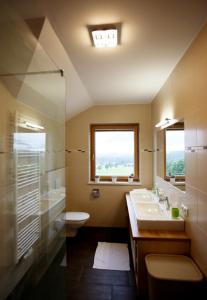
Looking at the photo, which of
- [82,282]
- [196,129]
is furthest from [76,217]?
[196,129]

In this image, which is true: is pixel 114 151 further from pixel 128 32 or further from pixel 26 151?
pixel 128 32

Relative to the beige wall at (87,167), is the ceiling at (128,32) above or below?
above

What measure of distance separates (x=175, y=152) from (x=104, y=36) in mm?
1450

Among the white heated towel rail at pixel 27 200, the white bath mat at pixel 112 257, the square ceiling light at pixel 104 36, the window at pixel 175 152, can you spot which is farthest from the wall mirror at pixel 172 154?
the white heated towel rail at pixel 27 200

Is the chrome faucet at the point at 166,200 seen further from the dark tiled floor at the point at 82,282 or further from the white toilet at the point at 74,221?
the white toilet at the point at 74,221

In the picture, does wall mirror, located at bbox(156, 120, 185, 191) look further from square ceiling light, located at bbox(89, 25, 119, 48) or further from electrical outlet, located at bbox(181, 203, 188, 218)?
square ceiling light, located at bbox(89, 25, 119, 48)

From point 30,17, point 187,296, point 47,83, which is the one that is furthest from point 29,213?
point 30,17

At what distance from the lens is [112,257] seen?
2.73 metres

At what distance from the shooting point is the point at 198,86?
1617 millimetres

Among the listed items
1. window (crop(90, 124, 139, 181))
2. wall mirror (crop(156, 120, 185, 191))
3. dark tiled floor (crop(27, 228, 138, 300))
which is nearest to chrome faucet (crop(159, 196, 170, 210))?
wall mirror (crop(156, 120, 185, 191))

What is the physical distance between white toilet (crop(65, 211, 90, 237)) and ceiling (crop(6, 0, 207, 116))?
82.0 inches

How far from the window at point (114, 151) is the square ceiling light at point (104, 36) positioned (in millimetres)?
2213

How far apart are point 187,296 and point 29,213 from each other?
5.18 ft

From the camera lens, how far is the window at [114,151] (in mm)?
3877
